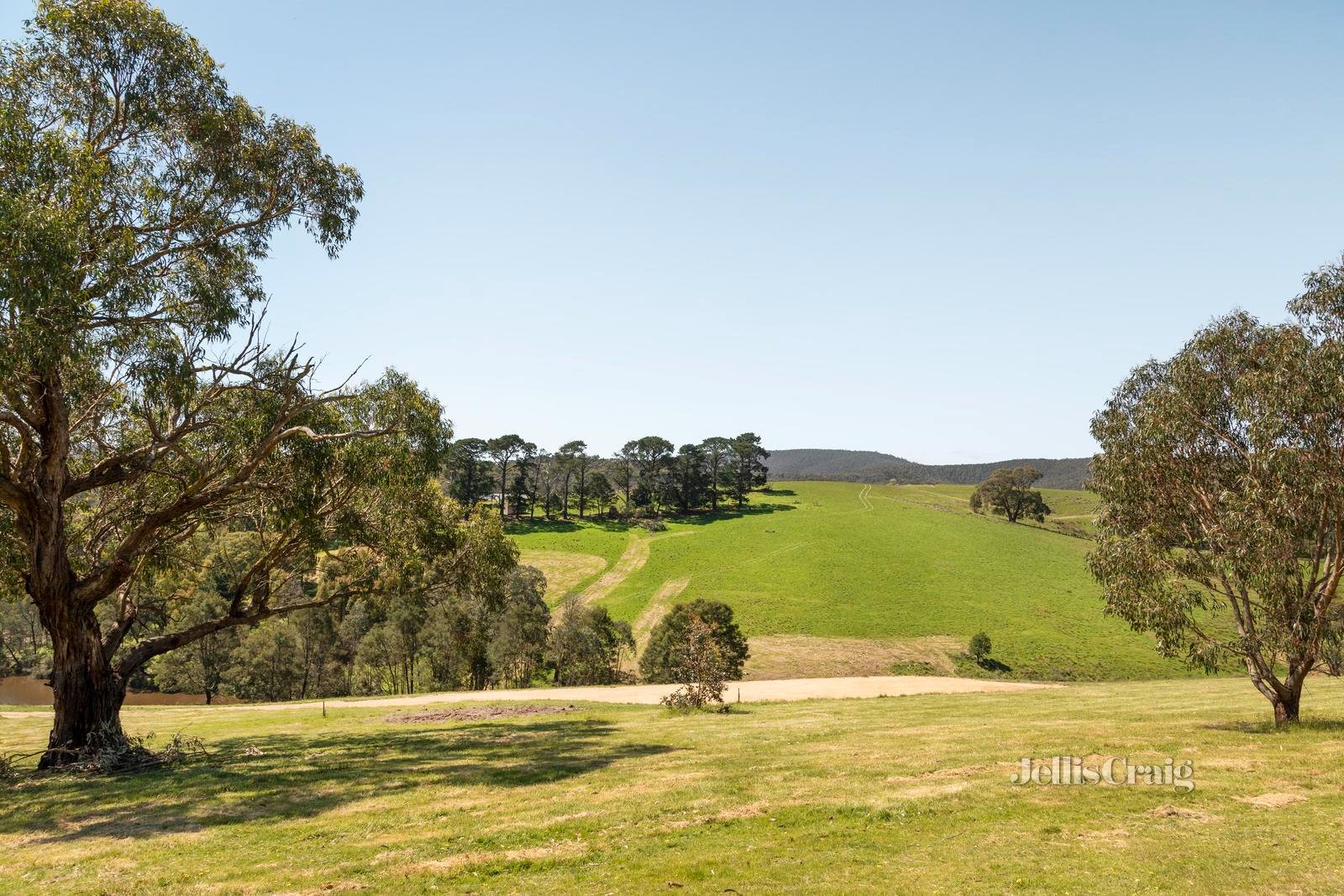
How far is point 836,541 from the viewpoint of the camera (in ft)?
374

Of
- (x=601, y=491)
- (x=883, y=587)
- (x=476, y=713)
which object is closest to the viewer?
(x=476, y=713)

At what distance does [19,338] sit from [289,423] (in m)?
8.49

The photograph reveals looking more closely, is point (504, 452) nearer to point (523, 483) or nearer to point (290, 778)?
point (523, 483)

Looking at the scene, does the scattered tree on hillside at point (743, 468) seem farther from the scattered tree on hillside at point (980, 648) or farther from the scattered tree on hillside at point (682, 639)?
the scattered tree on hillside at point (682, 639)

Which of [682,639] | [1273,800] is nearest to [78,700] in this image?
[1273,800]

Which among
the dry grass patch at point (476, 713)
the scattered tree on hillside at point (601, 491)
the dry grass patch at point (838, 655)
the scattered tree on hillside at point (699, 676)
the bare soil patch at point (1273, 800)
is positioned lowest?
the dry grass patch at point (838, 655)

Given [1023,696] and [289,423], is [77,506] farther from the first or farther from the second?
[1023,696]

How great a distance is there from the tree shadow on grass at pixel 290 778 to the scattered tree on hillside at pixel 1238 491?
48.2ft

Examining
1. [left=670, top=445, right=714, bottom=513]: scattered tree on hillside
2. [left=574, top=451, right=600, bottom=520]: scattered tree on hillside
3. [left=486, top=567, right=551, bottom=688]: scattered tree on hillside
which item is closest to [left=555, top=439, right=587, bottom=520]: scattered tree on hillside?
[left=574, top=451, right=600, bottom=520]: scattered tree on hillside

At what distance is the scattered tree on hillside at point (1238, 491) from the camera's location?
763 inches

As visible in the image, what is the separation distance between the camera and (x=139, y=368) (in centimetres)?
1859

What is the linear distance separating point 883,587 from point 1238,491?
7461 centimetres

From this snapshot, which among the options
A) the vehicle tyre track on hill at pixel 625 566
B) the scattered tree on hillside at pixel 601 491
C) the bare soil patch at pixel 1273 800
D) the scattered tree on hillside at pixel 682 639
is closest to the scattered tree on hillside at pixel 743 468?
the scattered tree on hillside at pixel 601 491

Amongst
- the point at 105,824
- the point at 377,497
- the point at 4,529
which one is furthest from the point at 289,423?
the point at 105,824
